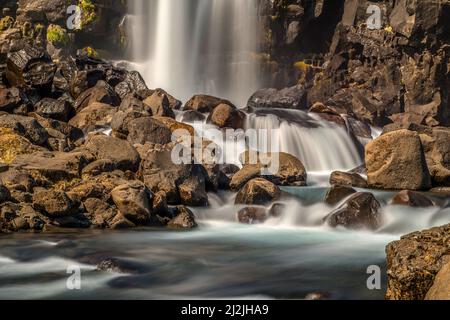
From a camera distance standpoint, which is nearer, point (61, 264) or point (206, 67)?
point (61, 264)

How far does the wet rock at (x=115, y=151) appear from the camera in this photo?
15758 millimetres

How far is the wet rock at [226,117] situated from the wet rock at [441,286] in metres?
15.9

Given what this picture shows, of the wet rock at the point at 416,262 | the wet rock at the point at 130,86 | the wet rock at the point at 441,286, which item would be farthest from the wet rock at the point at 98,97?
the wet rock at the point at 441,286

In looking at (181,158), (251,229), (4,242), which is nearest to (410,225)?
(251,229)

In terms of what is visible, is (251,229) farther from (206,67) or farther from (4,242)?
(206,67)

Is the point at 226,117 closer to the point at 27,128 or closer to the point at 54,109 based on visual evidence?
the point at 54,109

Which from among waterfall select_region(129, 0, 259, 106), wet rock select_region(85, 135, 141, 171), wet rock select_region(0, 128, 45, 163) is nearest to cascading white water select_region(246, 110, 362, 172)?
wet rock select_region(85, 135, 141, 171)

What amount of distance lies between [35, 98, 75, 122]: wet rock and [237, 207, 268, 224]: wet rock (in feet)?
33.3

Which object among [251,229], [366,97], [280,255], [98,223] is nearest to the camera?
[280,255]

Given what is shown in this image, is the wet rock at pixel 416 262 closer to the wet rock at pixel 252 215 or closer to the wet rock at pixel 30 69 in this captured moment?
the wet rock at pixel 252 215

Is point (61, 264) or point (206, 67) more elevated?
point (206, 67)

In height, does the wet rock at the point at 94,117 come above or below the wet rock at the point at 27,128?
above

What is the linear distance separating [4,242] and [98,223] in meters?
2.08

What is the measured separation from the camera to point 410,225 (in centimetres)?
1374
